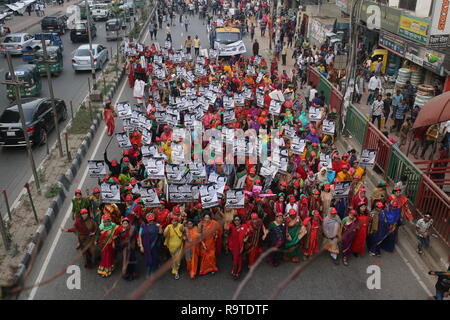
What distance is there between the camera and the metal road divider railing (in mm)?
8219

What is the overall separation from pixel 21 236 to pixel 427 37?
1507 centimetres

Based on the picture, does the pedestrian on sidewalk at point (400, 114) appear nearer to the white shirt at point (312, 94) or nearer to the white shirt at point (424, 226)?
Result: the white shirt at point (312, 94)

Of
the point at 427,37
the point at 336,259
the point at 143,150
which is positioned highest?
the point at 427,37

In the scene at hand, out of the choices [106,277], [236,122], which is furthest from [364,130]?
[106,277]

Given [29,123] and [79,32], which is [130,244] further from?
[79,32]

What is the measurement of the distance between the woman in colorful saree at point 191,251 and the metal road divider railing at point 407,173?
4.58 metres

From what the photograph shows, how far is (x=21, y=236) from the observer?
28.8 feet

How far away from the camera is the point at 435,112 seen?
8984mm

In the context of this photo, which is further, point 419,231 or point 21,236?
point 21,236

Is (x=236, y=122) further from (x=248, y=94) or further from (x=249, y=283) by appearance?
(x=249, y=283)

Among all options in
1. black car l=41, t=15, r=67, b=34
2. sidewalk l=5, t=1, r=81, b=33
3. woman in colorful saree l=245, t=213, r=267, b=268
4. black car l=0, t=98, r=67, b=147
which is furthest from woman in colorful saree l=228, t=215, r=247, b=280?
sidewalk l=5, t=1, r=81, b=33

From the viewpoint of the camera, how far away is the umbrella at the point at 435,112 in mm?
8797

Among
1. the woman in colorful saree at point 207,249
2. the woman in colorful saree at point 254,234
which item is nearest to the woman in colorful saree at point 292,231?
the woman in colorful saree at point 254,234

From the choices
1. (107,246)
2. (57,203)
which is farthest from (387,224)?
(57,203)
